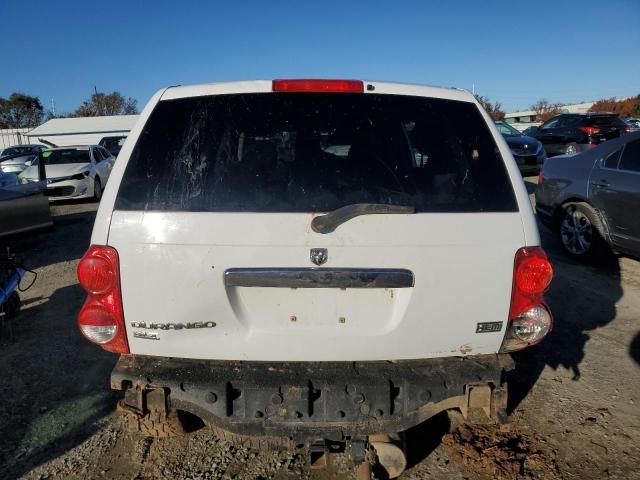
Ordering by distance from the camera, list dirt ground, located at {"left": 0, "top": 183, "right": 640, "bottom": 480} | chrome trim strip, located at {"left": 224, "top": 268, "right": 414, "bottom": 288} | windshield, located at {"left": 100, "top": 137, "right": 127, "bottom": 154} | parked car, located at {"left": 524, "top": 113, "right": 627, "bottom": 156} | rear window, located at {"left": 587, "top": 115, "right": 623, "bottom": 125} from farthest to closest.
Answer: windshield, located at {"left": 100, "top": 137, "right": 127, "bottom": 154} → rear window, located at {"left": 587, "top": 115, "right": 623, "bottom": 125} → parked car, located at {"left": 524, "top": 113, "right": 627, "bottom": 156} → dirt ground, located at {"left": 0, "top": 183, "right": 640, "bottom": 480} → chrome trim strip, located at {"left": 224, "top": 268, "right": 414, "bottom": 288}

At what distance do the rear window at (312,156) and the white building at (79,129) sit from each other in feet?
133

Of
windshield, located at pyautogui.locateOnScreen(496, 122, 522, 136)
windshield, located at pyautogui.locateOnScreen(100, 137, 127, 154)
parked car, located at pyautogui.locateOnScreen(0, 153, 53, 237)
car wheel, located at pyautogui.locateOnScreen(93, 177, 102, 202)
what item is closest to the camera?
parked car, located at pyautogui.locateOnScreen(0, 153, 53, 237)

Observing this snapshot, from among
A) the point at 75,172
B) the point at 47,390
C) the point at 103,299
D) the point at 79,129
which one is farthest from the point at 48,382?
the point at 79,129

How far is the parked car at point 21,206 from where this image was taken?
5871mm

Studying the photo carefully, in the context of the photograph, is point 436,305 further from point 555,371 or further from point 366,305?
point 555,371

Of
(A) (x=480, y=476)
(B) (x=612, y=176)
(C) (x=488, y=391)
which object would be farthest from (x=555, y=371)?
(B) (x=612, y=176)

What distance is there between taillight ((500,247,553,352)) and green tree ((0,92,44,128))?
211ft

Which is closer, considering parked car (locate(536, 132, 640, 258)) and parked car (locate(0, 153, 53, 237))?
parked car (locate(536, 132, 640, 258))

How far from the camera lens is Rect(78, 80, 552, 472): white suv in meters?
2.09

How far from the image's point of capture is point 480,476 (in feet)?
8.70

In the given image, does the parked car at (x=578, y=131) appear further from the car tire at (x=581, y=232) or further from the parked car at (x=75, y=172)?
the parked car at (x=75, y=172)

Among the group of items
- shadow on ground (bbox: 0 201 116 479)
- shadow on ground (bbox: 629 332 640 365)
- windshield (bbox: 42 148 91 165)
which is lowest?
shadow on ground (bbox: 0 201 116 479)

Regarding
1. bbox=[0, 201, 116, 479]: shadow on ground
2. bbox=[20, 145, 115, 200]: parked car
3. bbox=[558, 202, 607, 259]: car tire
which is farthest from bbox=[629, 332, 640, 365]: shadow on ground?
bbox=[20, 145, 115, 200]: parked car

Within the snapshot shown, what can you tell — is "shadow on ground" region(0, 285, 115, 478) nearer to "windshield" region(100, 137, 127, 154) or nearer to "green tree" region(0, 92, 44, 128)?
"windshield" region(100, 137, 127, 154)
